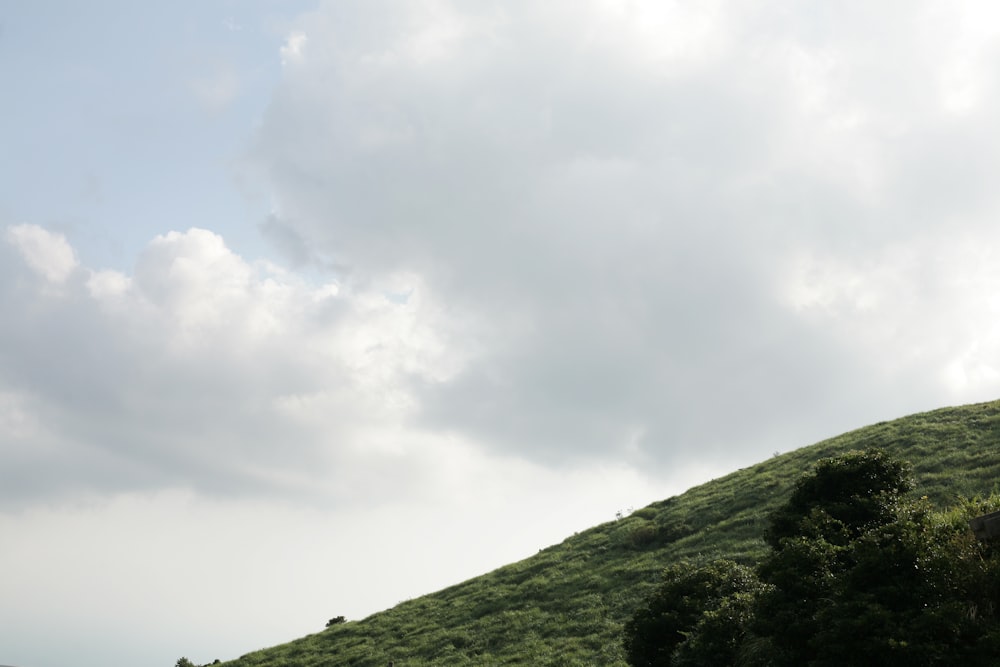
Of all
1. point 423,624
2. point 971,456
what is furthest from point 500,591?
point 971,456

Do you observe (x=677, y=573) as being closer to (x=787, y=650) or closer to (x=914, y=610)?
(x=787, y=650)

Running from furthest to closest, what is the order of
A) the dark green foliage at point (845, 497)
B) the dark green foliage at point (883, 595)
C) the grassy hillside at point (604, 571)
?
the grassy hillside at point (604, 571)
the dark green foliage at point (845, 497)
the dark green foliage at point (883, 595)

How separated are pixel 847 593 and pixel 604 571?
30.0 metres

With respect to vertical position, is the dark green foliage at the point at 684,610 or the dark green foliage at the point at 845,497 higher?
the dark green foliage at the point at 845,497

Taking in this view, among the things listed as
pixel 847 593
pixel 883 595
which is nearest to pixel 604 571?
pixel 847 593

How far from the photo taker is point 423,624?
50625 mm

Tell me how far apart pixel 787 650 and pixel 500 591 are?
3434 cm

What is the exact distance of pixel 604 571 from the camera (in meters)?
46.8

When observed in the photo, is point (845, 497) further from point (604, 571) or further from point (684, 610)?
point (604, 571)

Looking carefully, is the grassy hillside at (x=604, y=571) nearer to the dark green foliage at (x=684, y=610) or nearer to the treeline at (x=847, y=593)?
the dark green foliage at (x=684, y=610)

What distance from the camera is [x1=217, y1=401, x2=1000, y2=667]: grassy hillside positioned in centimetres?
3884

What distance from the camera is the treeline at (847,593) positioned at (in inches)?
649

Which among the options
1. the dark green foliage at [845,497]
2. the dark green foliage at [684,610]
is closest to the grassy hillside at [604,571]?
the dark green foliage at [684,610]

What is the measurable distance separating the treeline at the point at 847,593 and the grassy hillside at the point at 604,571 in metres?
9.61
